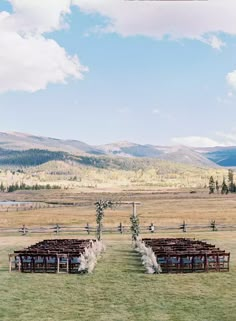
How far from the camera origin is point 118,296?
2144cm

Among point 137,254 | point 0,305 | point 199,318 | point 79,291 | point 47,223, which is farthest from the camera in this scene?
point 47,223

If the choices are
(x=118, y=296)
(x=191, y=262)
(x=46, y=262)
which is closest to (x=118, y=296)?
(x=118, y=296)

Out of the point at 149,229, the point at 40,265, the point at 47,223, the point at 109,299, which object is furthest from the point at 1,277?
the point at 47,223

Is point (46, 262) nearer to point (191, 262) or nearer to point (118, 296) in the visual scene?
point (191, 262)

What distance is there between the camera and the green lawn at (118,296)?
18.2 m

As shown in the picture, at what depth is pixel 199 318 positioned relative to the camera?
1758 centimetres

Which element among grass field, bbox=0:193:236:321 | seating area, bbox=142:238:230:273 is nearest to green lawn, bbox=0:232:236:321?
grass field, bbox=0:193:236:321

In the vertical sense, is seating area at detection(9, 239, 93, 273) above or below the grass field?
above

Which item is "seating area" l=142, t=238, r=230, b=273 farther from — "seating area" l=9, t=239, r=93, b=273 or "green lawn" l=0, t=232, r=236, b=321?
"seating area" l=9, t=239, r=93, b=273

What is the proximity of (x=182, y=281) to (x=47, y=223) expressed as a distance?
57.3 m

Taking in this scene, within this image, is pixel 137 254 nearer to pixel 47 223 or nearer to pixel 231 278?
pixel 231 278

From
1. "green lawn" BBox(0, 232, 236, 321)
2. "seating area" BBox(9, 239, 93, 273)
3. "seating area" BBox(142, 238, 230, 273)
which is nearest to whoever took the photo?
"green lawn" BBox(0, 232, 236, 321)

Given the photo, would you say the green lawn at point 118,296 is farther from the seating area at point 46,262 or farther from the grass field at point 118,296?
the seating area at point 46,262

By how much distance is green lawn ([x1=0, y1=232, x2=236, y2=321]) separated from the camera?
1816cm
